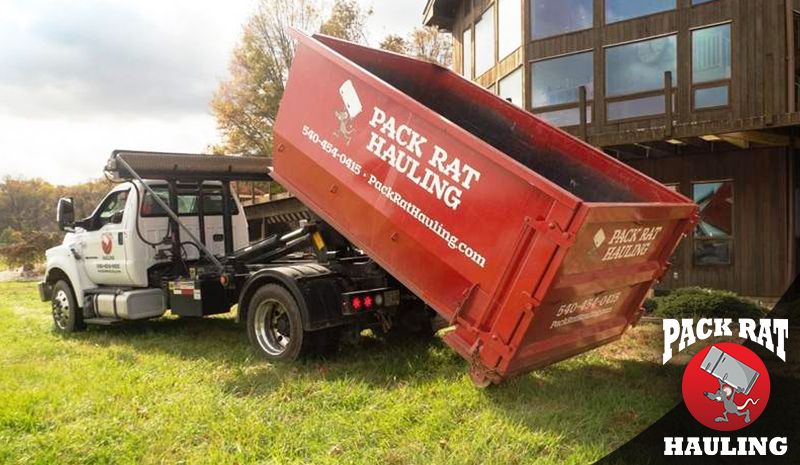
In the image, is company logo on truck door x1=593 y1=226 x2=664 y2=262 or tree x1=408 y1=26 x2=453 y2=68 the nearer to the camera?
company logo on truck door x1=593 y1=226 x2=664 y2=262

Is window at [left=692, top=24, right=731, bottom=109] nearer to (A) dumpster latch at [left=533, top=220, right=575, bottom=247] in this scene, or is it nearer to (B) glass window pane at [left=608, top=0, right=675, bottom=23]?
(B) glass window pane at [left=608, top=0, right=675, bottom=23]

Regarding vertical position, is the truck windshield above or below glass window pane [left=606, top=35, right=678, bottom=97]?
below

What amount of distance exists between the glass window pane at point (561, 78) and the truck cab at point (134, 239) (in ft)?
27.1

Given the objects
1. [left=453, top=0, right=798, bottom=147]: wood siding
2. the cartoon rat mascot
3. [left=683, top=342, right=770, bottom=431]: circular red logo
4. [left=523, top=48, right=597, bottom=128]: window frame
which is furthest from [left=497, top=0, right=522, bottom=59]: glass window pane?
the cartoon rat mascot

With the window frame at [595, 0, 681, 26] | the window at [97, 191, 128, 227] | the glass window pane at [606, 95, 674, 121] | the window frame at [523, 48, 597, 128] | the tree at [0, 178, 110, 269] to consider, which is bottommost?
the tree at [0, 178, 110, 269]

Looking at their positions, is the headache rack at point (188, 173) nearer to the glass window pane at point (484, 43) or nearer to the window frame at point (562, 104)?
the window frame at point (562, 104)

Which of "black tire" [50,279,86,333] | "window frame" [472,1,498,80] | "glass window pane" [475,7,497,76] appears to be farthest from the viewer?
"glass window pane" [475,7,497,76]

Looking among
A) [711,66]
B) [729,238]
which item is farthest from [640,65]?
[729,238]

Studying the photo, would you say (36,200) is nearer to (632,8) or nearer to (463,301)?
(632,8)

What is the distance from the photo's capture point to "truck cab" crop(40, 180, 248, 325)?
8.12 m

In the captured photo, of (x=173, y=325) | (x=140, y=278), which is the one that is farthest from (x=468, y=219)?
(x=173, y=325)

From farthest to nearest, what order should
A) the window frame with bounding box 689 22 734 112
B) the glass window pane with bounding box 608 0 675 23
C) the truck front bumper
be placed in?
1. the glass window pane with bounding box 608 0 675 23
2. the window frame with bounding box 689 22 734 112
3. the truck front bumper

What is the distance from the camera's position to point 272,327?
6.56 meters

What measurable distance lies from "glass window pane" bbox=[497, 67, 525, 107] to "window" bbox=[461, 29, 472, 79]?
2377 mm
